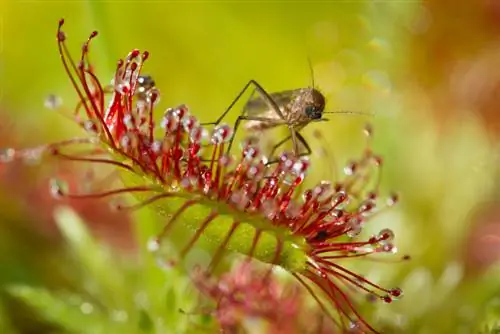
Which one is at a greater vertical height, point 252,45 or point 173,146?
point 252,45

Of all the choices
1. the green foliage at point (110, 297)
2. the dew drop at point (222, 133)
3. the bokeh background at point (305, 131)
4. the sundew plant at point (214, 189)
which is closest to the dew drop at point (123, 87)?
the sundew plant at point (214, 189)

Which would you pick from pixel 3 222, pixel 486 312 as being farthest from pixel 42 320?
pixel 486 312

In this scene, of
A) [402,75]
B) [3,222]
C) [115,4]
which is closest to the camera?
[3,222]

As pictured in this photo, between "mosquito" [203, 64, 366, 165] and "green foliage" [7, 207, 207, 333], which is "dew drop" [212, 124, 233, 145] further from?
"green foliage" [7, 207, 207, 333]

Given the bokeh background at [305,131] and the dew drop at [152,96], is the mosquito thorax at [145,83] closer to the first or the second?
the dew drop at [152,96]

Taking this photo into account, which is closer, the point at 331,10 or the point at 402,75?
the point at 402,75

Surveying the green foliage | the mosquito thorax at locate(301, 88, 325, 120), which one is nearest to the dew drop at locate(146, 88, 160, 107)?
the mosquito thorax at locate(301, 88, 325, 120)

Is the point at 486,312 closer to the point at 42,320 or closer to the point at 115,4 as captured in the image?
the point at 42,320
